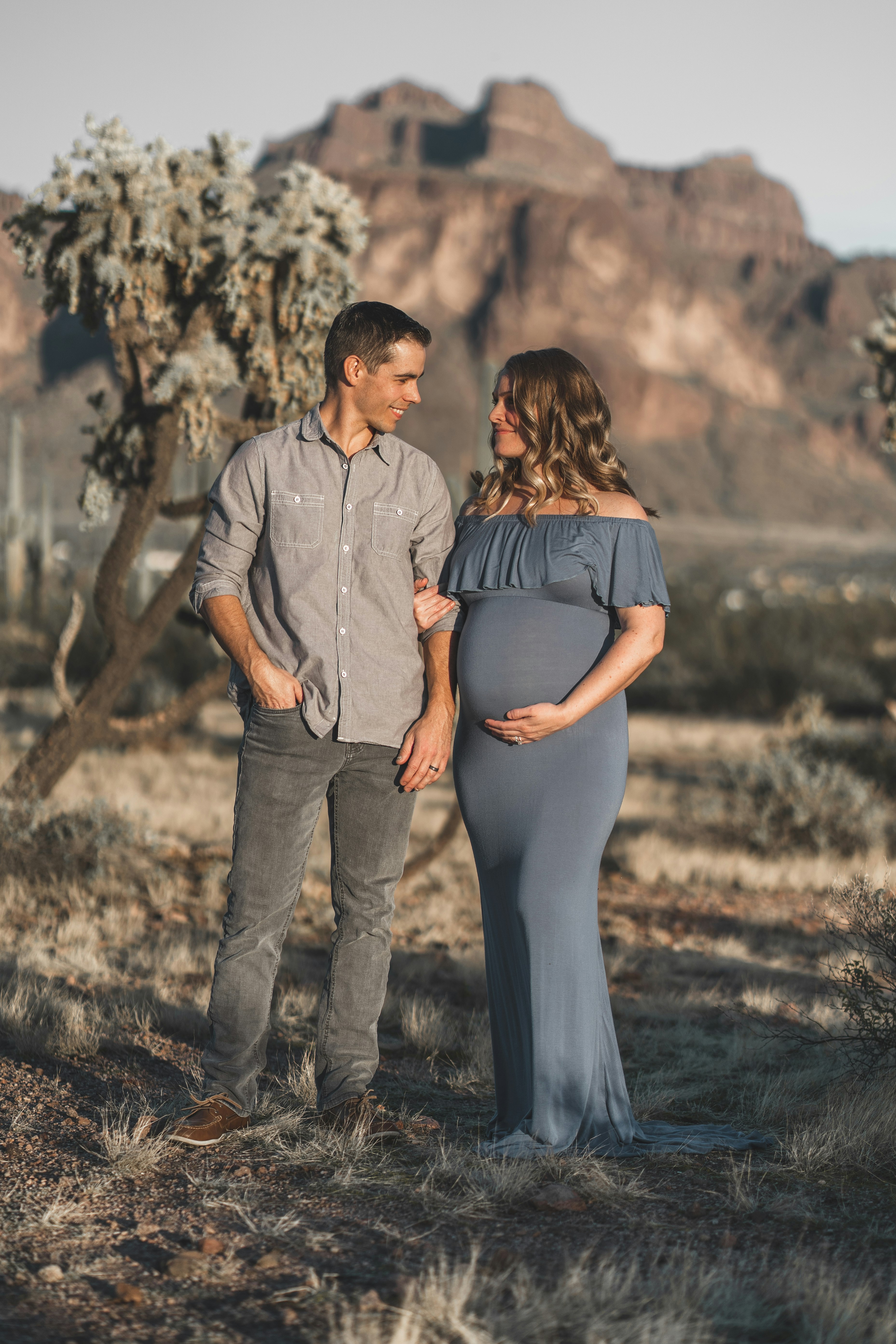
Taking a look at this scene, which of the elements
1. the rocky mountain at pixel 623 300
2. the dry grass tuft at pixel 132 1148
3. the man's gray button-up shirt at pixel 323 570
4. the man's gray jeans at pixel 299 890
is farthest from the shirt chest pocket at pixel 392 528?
the rocky mountain at pixel 623 300

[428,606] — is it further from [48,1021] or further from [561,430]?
[48,1021]

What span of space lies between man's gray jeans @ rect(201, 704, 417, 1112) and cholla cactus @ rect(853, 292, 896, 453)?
21.2ft

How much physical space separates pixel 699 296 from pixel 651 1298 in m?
137

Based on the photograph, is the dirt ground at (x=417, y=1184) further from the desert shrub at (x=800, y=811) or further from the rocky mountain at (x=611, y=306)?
the rocky mountain at (x=611, y=306)

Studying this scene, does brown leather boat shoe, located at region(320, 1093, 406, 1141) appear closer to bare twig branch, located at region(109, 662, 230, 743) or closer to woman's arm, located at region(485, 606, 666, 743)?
woman's arm, located at region(485, 606, 666, 743)

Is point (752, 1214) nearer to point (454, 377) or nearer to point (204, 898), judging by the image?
point (204, 898)

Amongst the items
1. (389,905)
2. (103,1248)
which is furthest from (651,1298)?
(389,905)

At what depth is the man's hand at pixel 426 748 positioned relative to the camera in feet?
11.6

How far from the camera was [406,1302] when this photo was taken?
92.7 inches

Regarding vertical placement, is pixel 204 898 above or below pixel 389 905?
below

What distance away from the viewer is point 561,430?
3.51 m

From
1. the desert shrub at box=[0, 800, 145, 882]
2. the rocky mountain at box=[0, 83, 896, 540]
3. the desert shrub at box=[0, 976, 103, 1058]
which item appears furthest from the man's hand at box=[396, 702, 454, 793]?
the rocky mountain at box=[0, 83, 896, 540]

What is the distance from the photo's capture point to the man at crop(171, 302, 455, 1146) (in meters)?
3.46

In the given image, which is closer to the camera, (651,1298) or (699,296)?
(651,1298)
